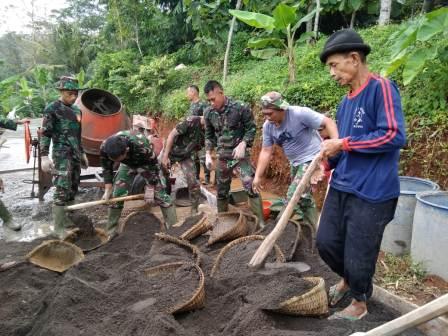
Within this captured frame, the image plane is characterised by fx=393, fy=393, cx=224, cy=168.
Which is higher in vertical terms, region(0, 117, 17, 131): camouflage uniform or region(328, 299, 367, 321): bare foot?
region(0, 117, 17, 131): camouflage uniform

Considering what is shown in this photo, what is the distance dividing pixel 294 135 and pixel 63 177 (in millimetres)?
3054

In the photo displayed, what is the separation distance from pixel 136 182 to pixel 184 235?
207 centimetres

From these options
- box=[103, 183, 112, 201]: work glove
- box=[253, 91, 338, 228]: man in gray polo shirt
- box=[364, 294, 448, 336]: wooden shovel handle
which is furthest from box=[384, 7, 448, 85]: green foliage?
box=[103, 183, 112, 201]: work glove

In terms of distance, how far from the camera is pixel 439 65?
4.46 metres

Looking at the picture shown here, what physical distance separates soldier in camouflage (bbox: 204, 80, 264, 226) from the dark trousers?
206cm

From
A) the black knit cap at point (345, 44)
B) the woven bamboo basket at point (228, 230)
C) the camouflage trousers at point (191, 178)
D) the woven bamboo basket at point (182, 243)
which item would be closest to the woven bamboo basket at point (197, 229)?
the woven bamboo basket at point (228, 230)

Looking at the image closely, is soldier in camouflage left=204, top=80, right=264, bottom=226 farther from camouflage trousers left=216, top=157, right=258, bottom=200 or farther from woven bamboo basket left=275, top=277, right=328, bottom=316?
woven bamboo basket left=275, top=277, right=328, bottom=316

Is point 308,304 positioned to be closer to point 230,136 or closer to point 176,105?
point 230,136

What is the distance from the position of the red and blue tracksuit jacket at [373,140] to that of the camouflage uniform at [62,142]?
384 centimetres

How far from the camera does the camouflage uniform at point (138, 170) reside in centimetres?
462

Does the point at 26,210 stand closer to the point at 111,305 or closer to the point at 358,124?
the point at 111,305

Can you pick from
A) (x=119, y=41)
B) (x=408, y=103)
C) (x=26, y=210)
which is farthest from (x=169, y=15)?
(x=408, y=103)

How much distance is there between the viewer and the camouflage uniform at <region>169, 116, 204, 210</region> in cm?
584

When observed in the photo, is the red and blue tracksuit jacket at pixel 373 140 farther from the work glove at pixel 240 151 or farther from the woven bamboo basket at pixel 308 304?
the work glove at pixel 240 151
